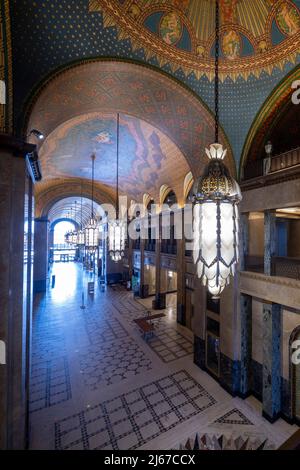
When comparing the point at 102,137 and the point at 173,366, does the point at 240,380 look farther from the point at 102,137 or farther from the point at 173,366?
the point at 102,137

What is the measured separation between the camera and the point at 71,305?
1259cm

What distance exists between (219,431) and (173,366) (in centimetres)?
241

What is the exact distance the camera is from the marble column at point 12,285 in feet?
10.4

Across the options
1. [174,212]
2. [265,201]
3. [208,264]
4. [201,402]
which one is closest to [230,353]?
[201,402]

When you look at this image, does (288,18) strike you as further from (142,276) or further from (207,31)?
(142,276)

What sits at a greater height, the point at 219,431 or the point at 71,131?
the point at 71,131

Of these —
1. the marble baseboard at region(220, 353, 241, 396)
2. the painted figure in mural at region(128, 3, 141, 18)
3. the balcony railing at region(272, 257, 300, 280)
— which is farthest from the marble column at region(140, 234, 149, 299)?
the painted figure in mural at region(128, 3, 141, 18)

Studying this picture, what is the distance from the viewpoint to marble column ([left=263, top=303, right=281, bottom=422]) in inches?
193

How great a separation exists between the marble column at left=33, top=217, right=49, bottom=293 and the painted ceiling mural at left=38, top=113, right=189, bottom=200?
12.1 ft

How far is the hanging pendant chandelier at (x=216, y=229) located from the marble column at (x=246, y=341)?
428 cm

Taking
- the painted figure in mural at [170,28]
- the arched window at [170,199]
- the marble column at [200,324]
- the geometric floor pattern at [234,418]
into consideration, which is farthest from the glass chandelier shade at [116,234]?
the geometric floor pattern at [234,418]

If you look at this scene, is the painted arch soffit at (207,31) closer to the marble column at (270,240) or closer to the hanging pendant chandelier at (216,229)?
the marble column at (270,240)

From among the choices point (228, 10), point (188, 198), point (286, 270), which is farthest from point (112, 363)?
point (228, 10)

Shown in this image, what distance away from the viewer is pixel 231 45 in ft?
14.6
